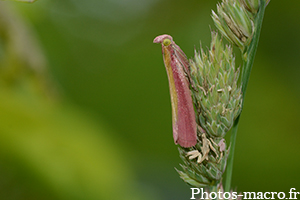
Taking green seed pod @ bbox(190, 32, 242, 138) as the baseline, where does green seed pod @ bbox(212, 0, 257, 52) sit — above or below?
above

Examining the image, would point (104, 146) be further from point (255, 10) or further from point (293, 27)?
point (293, 27)

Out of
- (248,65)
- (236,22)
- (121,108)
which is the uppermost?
(236,22)

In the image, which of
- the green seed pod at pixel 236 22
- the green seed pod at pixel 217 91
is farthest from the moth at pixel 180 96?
the green seed pod at pixel 236 22

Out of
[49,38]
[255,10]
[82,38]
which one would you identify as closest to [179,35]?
[82,38]

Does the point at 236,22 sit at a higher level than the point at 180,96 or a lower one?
higher

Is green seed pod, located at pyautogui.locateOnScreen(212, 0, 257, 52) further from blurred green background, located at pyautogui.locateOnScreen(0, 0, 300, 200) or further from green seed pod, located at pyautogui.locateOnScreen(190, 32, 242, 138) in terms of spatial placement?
blurred green background, located at pyautogui.locateOnScreen(0, 0, 300, 200)

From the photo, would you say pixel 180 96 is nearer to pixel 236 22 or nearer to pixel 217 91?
pixel 217 91

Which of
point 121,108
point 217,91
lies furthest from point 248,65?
point 121,108

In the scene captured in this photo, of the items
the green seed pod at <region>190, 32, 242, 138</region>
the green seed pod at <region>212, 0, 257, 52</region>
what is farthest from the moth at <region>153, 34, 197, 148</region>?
the green seed pod at <region>212, 0, 257, 52</region>
